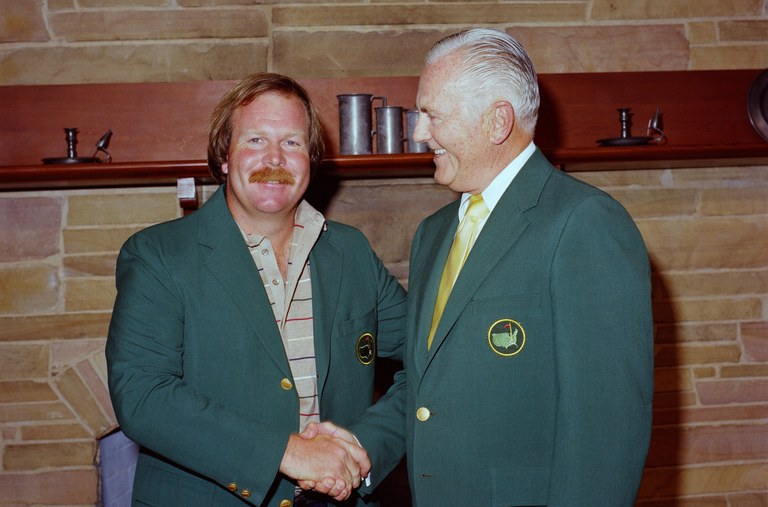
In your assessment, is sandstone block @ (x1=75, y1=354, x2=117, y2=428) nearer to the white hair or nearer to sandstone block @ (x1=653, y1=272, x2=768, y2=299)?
the white hair

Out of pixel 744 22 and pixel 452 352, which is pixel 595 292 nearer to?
pixel 452 352

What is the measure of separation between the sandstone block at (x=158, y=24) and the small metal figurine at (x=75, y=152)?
1.07 ft

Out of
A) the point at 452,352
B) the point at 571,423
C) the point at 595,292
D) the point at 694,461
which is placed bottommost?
the point at 694,461

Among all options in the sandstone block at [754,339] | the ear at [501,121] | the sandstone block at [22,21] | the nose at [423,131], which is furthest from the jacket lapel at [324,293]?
the sandstone block at [754,339]

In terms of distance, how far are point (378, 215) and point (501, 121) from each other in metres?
1.19

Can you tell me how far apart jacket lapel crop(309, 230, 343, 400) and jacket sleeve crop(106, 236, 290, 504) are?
0.57 feet

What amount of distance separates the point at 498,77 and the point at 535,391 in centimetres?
59

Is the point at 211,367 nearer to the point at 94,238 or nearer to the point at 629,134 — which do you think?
the point at 94,238

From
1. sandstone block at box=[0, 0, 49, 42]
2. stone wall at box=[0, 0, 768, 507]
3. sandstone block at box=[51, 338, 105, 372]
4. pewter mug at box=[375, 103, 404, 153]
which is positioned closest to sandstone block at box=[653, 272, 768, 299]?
stone wall at box=[0, 0, 768, 507]

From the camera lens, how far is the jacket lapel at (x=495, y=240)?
1502 mm

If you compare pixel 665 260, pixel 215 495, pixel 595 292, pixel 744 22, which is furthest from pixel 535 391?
pixel 744 22

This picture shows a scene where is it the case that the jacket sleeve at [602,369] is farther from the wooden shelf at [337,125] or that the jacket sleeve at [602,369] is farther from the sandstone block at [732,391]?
the sandstone block at [732,391]

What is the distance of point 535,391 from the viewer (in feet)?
4.83

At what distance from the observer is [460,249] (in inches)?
65.3
